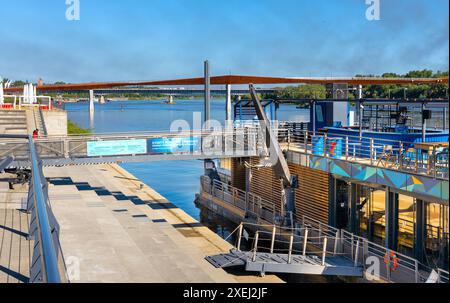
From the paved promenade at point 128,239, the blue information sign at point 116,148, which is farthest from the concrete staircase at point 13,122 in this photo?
the blue information sign at point 116,148

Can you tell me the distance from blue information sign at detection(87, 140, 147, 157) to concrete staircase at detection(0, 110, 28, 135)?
50.5ft

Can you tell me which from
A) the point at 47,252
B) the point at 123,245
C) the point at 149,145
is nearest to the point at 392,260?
the point at 123,245

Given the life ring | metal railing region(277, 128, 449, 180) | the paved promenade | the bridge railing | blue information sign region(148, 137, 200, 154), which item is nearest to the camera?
the paved promenade

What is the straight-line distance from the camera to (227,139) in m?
27.5

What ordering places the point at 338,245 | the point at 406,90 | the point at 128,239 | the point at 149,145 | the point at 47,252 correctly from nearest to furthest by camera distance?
the point at 47,252, the point at 128,239, the point at 338,245, the point at 149,145, the point at 406,90

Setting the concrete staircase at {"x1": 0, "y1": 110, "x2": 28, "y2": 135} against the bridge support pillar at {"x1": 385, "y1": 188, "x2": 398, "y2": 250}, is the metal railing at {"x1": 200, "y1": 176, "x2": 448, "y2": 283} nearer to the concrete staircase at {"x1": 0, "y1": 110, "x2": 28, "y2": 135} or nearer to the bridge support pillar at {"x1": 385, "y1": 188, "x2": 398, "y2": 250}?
the bridge support pillar at {"x1": 385, "y1": 188, "x2": 398, "y2": 250}

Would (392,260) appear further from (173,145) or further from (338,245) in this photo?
(173,145)

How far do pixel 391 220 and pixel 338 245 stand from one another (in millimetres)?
2201

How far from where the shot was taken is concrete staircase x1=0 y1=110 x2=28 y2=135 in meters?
41.0

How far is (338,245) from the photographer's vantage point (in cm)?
2061

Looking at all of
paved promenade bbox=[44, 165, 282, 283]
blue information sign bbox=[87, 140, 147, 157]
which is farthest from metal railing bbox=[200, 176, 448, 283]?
blue information sign bbox=[87, 140, 147, 157]

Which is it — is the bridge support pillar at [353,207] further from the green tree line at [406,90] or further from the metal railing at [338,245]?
the green tree line at [406,90]

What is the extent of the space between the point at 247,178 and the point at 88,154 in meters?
8.28
